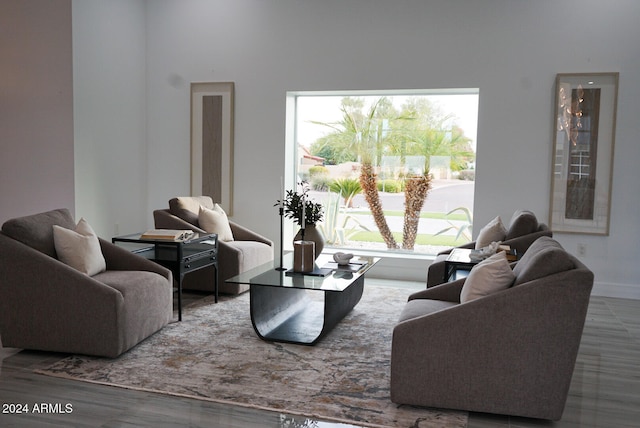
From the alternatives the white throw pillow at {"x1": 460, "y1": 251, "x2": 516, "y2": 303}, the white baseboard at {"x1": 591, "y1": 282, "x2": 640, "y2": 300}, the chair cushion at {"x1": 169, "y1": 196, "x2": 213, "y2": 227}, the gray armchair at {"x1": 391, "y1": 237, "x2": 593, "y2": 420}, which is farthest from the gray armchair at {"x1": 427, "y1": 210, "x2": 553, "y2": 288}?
the chair cushion at {"x1": 169, "y1": 196, "x2": 213, "y2": 227}

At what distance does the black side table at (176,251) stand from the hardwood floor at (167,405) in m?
1.11

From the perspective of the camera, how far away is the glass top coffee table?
153 inches

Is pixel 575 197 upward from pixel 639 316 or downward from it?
upward

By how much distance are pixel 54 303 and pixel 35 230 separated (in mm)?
497

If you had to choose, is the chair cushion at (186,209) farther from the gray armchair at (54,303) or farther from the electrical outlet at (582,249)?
the electrical outlet at (582,249)

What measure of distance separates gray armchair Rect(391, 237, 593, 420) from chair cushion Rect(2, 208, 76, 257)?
232 centimetres

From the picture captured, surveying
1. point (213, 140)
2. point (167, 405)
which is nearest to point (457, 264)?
point (167, 405)

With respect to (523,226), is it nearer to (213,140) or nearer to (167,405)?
(167,405)

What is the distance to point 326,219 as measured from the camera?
273 inches

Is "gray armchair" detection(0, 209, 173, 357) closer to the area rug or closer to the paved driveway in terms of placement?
the area rug

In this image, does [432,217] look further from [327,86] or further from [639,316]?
[639,316]

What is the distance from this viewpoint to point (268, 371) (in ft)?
11.0

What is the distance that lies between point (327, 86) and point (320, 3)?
36.7 inches

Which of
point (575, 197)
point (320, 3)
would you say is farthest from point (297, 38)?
point (575, 197)
